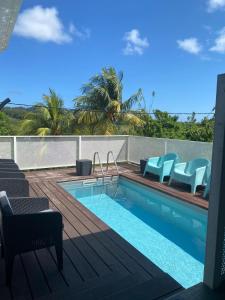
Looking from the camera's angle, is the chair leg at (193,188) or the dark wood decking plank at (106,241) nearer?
the dark wood decking plank at (106,241)

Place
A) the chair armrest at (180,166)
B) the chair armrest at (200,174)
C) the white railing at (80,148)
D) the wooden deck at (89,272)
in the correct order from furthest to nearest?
the white railing at (80,148)
the chair armrest at (180,166)
the chair armrest at (200,174)
the wooden deck at (89,272)

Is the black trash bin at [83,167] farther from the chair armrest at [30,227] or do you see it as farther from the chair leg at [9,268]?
the chair leg at [9,268]

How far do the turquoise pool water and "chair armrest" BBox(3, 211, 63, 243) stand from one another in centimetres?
177

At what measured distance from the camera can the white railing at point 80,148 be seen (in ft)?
24.4

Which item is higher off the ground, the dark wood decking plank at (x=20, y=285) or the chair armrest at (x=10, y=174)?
the chair armrest at (x=10, y=174)

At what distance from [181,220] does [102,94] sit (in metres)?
6.82

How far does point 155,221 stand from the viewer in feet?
17.0

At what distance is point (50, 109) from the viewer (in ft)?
31.7

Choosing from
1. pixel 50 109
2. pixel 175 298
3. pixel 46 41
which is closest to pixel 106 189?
pixel 50 109

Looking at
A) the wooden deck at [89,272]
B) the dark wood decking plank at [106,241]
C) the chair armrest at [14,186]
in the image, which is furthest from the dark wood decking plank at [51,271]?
the chair armrest at [14,186]

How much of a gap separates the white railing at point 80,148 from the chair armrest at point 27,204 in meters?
4.86

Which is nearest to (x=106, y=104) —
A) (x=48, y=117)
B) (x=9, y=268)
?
(x=48, y=117)

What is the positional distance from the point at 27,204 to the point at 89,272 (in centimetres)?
105

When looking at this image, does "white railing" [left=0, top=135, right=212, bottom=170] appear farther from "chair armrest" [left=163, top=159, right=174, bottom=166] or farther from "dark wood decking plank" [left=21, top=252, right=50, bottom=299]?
"dark wood decking plank" [left=21, top=252, right=50, bottom=299]
